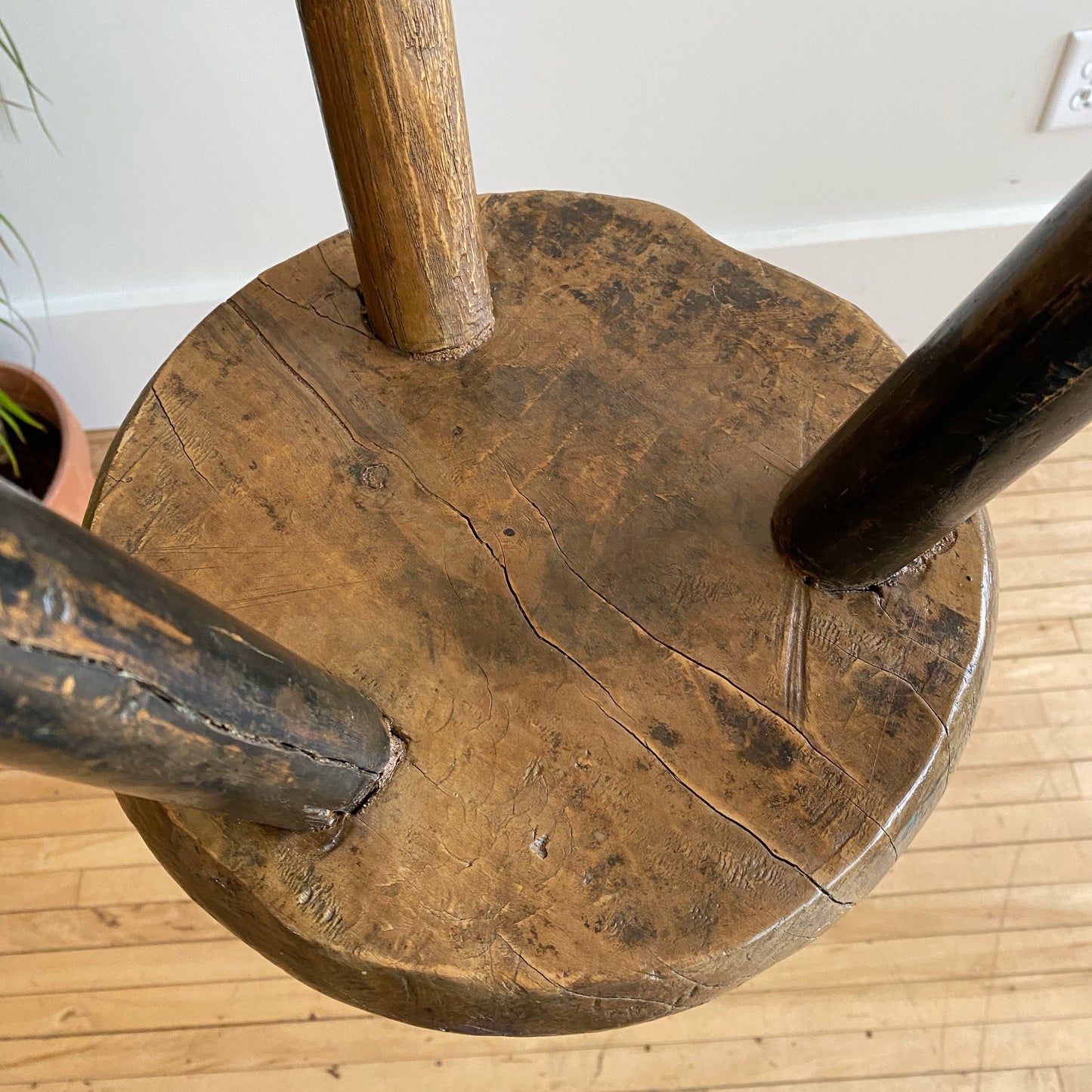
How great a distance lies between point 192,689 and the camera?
1.30ft

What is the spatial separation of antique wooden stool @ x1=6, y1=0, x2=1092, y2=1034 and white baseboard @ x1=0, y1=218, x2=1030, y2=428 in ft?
2.88

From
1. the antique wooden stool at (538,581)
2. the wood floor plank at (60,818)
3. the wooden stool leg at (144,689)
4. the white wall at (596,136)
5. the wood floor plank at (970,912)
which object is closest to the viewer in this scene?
the wooden stool leg at (144,689)

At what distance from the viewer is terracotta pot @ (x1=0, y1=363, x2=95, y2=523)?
4.73 feet

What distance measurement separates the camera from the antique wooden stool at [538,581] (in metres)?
0.49

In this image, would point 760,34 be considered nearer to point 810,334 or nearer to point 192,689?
point 810,334

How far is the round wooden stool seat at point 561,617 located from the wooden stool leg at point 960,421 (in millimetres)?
60

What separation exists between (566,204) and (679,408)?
239 mm

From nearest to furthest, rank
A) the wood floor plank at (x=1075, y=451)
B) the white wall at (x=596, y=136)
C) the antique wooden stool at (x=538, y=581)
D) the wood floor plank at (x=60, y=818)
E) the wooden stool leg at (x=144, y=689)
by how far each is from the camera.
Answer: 1. the wooden stool leg at (x=144, y=689)
2. the antique wooden stool at (x=538, y=581)
3. the white wall at (x=596, y=136)
4. the wood floor plank at (x=60, y=818)
5. the wood floor plank at (x=1075, y=451)

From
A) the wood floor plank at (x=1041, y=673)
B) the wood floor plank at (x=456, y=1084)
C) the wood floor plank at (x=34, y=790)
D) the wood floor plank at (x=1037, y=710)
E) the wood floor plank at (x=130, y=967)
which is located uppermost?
the wood floor plank at (x=1041, y=673)

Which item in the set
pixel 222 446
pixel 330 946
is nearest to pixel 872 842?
pixel 330 946

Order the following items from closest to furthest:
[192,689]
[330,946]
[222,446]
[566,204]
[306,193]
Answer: [192,689], [330,946], [222,446], [566,204], [306,193]

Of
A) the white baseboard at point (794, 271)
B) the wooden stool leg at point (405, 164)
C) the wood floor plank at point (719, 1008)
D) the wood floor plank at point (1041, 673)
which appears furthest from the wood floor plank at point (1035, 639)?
the wooden stool leg at point (405, 164)

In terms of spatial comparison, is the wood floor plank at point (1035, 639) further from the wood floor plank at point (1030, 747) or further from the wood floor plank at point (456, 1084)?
the wood floor plank at point (456, 1084)

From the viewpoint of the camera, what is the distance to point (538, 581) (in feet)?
2.12
